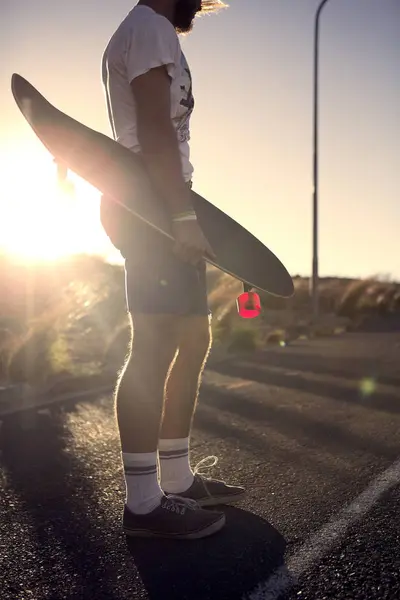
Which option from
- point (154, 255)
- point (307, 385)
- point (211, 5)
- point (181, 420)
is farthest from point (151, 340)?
point (307, 385)

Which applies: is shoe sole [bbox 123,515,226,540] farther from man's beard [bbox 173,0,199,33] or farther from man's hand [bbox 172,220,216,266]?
man's beard [bbox 173,0,199,33]

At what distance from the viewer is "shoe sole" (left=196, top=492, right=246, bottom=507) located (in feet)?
8.27

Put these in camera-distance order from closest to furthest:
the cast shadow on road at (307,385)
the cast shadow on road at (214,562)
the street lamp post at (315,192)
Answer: the cast shadow on road at (214,562) < the cast shadow on road at (307,385) < the street lamp post at (315,192)

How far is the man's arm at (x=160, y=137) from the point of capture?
2.18 metres

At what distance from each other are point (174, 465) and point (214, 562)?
21.3 inches

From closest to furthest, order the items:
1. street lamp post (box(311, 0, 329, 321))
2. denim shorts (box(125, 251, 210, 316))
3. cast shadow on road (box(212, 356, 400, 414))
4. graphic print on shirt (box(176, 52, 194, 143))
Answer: denim shorts (box(125, 251, 210, 316)) < graphic print on shirt (box(176, 52, 194, 143)) < cast shadow on road (box(212, 356, 400, 414)) < street lamp post (box(311, 0, 329, 321))

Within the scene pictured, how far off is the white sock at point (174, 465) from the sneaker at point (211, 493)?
0.10 feet

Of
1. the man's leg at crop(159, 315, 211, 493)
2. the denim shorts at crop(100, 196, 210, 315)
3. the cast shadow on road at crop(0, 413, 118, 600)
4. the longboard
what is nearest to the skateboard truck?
the longboard

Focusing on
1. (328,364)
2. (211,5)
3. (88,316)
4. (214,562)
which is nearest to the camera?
(214,562)

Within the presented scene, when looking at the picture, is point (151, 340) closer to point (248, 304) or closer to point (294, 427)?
point (248, 304)

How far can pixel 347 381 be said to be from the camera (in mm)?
6191

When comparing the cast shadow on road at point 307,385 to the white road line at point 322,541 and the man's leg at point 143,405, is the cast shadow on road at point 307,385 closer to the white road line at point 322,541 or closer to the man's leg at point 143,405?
the white road line at point 322,541

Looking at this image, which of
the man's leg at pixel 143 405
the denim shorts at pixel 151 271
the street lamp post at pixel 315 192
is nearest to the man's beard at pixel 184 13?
the denim shorts at pixel 151 271

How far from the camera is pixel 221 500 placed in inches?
101
